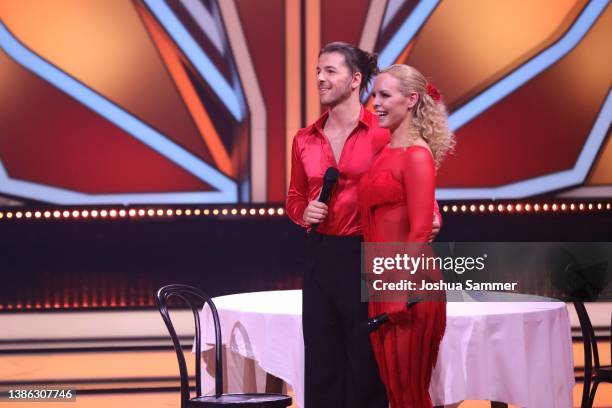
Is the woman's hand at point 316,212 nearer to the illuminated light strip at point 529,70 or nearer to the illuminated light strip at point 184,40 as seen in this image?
the illuminated light strip at point 184,40

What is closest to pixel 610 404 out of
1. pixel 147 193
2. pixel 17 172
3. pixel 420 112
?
pixel 420 112

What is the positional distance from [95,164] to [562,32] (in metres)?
3.21

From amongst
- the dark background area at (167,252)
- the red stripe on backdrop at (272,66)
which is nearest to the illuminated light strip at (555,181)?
the dark background area at (167,252)

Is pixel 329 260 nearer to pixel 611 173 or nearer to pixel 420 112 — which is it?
pixel 420 112

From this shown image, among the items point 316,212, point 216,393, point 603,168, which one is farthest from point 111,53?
point 316,212

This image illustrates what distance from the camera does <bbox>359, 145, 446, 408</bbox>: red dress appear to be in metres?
2.30

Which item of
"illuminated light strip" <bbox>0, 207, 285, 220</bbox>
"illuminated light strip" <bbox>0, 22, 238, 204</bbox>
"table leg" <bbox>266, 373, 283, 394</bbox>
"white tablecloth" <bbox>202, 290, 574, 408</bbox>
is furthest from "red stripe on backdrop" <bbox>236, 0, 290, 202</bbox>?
"white tablecloth" <bbox>202, 290, 574, 408</bbox>

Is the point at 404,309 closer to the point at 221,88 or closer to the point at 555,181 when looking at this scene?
the point at 221,88

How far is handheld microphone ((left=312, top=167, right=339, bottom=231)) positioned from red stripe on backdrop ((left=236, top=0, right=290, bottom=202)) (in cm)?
348

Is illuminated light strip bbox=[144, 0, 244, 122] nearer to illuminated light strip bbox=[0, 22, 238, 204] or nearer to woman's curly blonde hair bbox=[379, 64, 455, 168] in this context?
Answer: illuminated light strip bbox=[0, 22, 238, 204]

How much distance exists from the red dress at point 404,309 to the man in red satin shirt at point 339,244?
140mm

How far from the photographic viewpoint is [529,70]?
6246 millimetres

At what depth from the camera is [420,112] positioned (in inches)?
96.0

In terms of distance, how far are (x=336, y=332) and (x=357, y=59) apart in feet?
2.66
